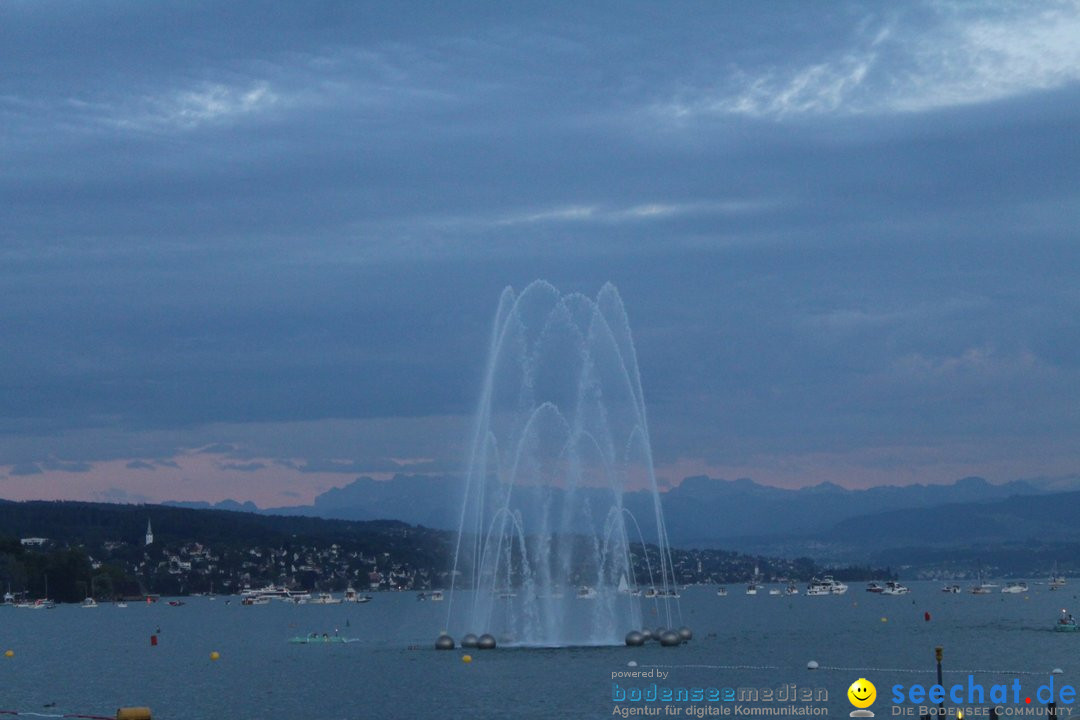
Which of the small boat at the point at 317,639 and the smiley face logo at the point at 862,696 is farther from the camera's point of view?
the small boat at the point at 317,639

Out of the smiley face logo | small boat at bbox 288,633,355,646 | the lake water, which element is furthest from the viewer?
small boat at bbox 288,633,355,646

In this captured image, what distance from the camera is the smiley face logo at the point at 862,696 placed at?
7881 cm

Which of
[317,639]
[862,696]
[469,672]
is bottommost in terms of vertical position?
[317,639]

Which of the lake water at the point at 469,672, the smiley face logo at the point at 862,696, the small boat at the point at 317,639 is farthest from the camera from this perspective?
the small boat at the point at 317,639

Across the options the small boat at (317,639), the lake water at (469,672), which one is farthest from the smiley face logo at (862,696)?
the small boat at (317,639)

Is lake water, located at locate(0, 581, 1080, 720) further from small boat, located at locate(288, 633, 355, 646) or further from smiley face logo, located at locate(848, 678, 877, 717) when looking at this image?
small boat, located at locate(288, 633, 355, 646)

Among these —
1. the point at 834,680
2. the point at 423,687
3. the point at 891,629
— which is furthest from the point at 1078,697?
the point at 891,629

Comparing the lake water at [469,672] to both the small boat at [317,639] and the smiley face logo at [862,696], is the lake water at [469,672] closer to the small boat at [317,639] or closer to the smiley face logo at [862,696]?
the smiley face logo at [862,696]

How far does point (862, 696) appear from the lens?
84250 mm

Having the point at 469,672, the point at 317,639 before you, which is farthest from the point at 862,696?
the point at 317,639

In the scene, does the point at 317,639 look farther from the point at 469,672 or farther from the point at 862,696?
the point at 862,696

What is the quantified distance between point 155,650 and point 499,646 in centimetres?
6090

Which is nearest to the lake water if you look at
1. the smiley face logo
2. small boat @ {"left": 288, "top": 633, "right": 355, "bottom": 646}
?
the smiley face logo

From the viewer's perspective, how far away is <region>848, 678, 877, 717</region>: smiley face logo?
78812 millimetres
